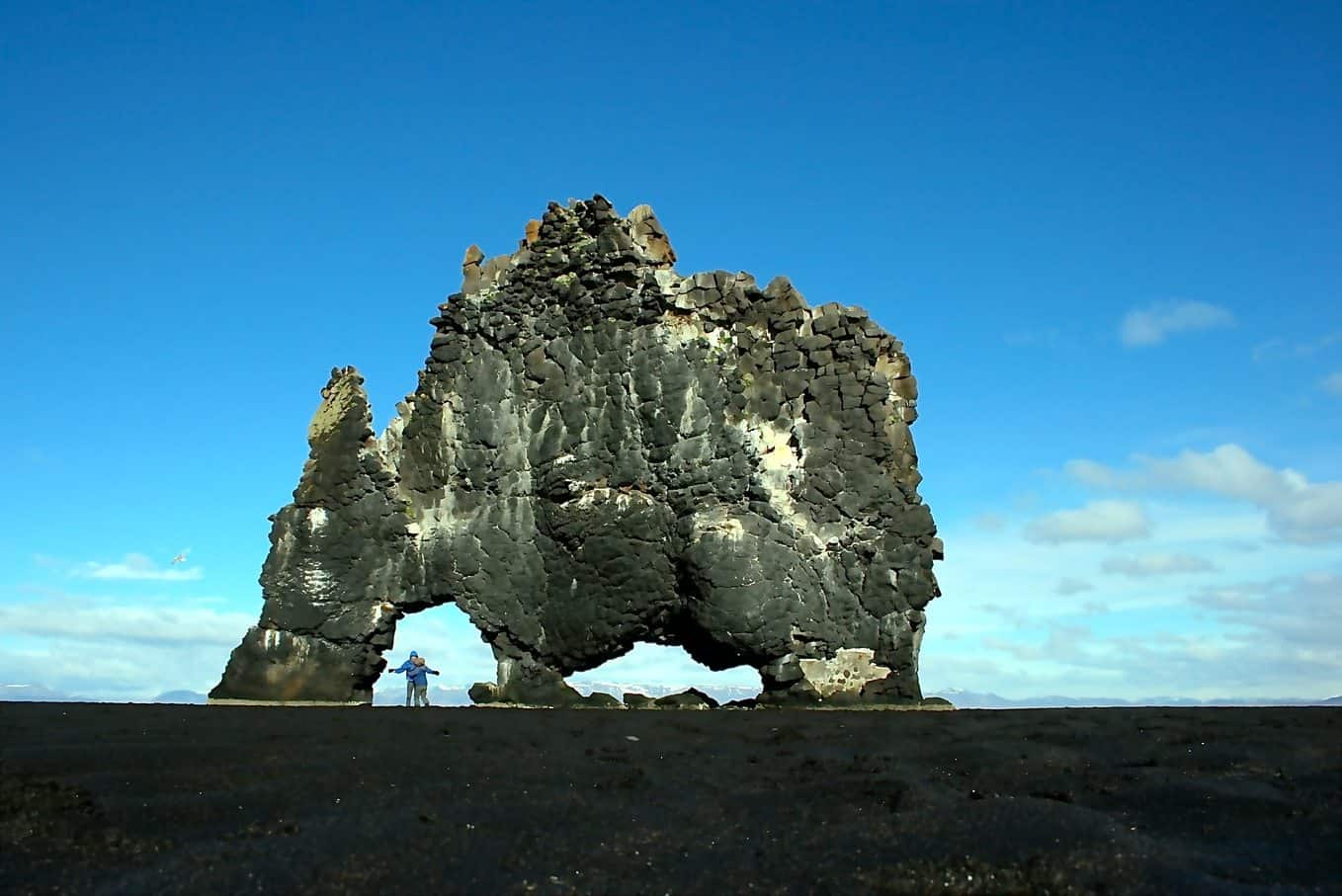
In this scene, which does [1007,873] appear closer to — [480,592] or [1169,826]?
[1169,826]

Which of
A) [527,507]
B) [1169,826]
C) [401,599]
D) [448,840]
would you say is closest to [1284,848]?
[1169,826]

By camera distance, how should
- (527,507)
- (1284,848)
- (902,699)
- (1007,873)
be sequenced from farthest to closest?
(527,507) < (902,699) < (1284,848) < (1007,873)

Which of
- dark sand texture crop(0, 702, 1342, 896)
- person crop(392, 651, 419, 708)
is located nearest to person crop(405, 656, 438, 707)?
person crop(392, 651, 419, 708)

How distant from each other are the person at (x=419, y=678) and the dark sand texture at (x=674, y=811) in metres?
8.57

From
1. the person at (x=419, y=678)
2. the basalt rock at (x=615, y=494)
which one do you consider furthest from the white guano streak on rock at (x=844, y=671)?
the person at (x=419, y=678)

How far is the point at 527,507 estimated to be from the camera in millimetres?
20688

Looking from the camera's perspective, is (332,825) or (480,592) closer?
(332,825)

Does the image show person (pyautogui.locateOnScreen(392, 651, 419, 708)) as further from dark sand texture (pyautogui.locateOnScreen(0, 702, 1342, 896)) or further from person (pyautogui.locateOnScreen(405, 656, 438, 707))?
dark sand texture (pyautogui.locateOnScreen(0, 702, 1342, 896))

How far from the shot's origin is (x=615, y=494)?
2016 centimetres

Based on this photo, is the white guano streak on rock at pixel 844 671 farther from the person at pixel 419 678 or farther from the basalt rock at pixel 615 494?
the person at pixel 419 678

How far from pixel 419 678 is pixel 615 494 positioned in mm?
4802

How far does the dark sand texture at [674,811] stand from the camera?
5605 mm

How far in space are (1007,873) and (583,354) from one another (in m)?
16.4

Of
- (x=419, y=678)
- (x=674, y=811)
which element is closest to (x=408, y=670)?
(x=419, y=678)
